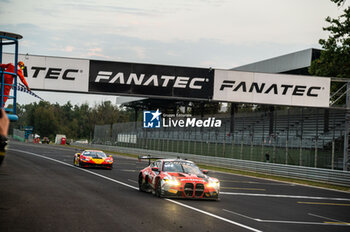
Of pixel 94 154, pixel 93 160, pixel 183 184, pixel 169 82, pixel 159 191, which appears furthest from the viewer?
pixel 94 154

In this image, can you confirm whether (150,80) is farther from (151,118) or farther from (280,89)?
(151,118)

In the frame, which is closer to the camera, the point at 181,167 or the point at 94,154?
the point at 181,167

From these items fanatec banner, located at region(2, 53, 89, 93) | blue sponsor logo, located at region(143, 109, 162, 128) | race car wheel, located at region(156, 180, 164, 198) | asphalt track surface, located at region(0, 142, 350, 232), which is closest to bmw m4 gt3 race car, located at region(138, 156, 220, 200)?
race car wheel, located at region(156, 180, 164, 198)

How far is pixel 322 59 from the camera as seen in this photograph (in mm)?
37094

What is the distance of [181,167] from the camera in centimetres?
1606

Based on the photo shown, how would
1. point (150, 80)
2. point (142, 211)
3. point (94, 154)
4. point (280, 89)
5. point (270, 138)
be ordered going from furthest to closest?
point (270, 138), point (280, 89), point (94, 154), point (150, 80), point (142, 211)

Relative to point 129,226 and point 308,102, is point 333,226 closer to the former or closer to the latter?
point 129,226

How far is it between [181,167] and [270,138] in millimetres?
21433

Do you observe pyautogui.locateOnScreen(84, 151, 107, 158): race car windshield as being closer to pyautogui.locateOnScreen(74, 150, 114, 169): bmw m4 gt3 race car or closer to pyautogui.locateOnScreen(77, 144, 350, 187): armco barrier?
pyautogui.locateOnScreen(74, 150, 114, 169): bmw m4 gt3 race car

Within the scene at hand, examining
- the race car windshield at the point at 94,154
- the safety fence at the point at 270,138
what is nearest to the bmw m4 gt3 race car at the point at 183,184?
the race car windshield at the point at 94,154

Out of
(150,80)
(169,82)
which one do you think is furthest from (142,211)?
(169,82)

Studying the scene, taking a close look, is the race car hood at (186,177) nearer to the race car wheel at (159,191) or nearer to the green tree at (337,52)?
the race car wheel at (159,191)

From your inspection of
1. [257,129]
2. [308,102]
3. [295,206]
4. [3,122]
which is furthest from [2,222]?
[257,129]

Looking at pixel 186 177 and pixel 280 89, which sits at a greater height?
pixel 280 89
